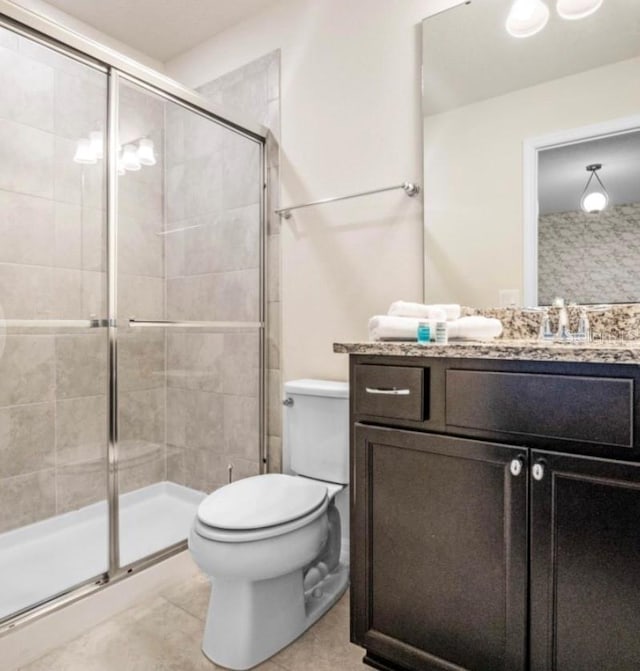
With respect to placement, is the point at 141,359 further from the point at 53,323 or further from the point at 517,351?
the point at 517,351

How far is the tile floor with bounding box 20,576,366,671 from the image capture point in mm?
1362

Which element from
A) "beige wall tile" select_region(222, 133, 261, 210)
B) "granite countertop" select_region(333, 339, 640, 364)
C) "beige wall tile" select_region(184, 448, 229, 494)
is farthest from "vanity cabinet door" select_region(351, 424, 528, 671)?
"beige wall tile" select_region(222, 133, 261, 210)

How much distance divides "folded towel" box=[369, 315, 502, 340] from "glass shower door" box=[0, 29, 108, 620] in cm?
110

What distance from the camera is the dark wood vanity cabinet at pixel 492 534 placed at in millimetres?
915

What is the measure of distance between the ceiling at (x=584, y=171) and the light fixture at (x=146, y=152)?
1653mm

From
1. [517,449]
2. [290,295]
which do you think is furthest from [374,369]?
[290,295]

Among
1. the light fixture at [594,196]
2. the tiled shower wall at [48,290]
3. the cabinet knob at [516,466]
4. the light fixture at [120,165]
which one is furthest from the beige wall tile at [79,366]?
the light fixture at [594,196]

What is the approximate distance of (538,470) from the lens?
984 mm

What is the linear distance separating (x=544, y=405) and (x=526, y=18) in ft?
4.46

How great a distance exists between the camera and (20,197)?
195 cm

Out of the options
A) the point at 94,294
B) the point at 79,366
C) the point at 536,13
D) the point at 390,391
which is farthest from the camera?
the point at 79,366

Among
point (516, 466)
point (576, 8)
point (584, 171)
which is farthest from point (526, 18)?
point (516, 466)

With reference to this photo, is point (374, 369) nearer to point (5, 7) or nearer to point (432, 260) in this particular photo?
point (432, 260)

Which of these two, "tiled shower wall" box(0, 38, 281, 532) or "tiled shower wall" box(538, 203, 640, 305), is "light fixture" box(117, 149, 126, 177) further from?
"tiled shower wall" box(538, 203, 640, 305)
